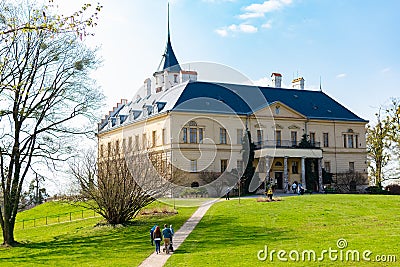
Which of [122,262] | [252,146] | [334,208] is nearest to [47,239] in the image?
[122,262]

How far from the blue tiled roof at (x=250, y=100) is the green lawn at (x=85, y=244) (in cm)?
1835

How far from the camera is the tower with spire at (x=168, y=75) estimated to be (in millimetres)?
→ 58625

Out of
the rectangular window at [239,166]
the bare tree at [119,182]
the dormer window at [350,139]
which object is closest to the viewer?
the bare tree at [119,182]

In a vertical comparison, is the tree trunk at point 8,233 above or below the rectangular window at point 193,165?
below

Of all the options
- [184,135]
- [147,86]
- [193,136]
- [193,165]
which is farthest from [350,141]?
[147,86]

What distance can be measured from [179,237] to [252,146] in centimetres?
3063

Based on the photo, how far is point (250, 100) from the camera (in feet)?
193

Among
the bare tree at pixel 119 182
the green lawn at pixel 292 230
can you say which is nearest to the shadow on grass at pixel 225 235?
the green lawn at pixel 292 230

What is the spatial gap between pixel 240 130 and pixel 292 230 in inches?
1235

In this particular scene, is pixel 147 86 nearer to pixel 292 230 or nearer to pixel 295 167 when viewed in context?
pixel 295 167

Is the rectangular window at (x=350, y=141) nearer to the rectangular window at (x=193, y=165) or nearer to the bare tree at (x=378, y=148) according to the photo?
the bare tree at (x=378, y=148)

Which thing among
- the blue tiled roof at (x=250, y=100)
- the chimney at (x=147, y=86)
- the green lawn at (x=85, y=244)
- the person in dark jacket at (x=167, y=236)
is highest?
the chimney at (x=147, y=86)

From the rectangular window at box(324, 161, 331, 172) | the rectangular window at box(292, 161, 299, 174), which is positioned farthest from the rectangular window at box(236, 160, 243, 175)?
the rectangular window at box(324, 161, 331, 172)

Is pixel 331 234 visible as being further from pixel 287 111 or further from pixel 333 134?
pixel 333 134
